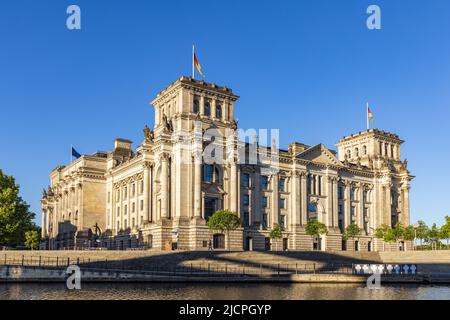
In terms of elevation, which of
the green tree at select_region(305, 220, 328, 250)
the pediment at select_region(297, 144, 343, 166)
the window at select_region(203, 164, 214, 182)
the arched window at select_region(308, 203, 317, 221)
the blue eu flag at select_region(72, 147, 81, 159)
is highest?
the blue eu flag at select_region(72, 147, 81, 159)

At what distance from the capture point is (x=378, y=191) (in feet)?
375

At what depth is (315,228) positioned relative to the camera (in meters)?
94.6

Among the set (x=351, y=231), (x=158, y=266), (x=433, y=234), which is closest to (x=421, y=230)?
(x=433, y=234)

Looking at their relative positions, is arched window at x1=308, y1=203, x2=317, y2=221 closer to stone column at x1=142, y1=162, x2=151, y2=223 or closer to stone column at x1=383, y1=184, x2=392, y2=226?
stone column at x1=383, y1=184, x2=392, y2=226

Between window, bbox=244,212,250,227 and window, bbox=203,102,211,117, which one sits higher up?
window, bbox=203,102,211,117

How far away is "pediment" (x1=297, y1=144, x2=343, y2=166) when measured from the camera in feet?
336

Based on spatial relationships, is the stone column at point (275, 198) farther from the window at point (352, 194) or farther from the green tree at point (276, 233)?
the window at point (352, 194)

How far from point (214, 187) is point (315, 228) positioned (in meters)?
21.3

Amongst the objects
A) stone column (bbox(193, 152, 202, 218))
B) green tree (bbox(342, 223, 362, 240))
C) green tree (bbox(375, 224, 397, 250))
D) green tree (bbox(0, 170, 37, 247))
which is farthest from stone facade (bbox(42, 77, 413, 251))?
green tree (bbox(0, 170, 37, 247))

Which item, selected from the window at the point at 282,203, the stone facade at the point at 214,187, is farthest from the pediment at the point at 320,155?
the window at the point at 282,203

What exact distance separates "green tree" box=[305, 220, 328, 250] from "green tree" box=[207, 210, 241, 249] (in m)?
19.5

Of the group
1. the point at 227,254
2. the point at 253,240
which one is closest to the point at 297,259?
the point at 227,254
